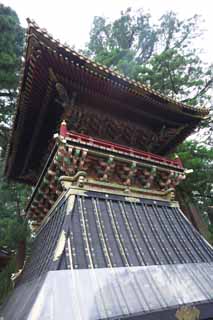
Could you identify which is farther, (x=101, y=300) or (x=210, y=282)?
(x=210, y=282)

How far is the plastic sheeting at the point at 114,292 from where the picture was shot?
3082mm

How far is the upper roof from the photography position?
202 inches

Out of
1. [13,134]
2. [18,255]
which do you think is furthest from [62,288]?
[18,255]

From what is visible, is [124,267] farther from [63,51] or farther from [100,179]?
[63,51]

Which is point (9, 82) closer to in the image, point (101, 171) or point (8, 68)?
point (8, 68)

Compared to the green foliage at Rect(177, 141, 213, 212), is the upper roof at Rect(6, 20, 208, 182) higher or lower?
higher

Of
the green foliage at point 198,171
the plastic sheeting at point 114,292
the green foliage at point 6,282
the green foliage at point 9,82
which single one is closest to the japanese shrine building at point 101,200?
the plastic sheeting at point 114,292

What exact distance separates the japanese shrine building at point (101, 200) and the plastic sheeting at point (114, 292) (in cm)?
2

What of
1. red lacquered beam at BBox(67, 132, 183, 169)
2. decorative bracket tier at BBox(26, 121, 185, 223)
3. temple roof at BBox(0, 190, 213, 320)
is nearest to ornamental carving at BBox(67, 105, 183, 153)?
red lacquered beam at BBox(67, 132, 183, 169)

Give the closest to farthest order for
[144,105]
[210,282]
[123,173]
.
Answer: [210,282] → [123,173] → [144,105]

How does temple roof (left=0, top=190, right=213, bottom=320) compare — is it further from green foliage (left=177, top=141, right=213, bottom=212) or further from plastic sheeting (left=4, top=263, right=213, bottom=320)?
green foliage (left=177, top=141, right=213, bottom=212)

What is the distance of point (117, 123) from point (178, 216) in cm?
347

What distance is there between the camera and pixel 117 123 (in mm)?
7086

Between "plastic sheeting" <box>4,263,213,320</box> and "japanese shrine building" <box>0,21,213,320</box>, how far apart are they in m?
0.02
